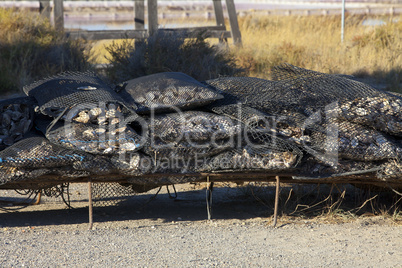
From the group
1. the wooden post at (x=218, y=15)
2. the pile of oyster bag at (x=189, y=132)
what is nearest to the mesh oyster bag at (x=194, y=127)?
the pile of oyster bag at (x=189, y=132)

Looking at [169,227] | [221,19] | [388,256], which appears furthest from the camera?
[221,19]

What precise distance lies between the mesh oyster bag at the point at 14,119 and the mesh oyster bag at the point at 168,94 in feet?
2.78

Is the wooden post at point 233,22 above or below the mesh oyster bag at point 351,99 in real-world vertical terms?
above

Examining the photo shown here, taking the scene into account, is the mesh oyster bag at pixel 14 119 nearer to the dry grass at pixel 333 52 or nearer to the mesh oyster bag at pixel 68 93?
the mesh oyster bag at pixel 68 93

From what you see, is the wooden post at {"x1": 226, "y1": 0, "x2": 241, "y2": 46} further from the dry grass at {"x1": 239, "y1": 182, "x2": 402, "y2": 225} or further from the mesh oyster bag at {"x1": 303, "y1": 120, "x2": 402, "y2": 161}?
the mesh oyster bag at {"x1": 303, "y1": 120, "x2": 402, "y2": 161}

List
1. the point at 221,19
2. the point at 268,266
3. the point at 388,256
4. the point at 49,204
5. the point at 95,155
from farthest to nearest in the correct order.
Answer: the point at 221,19
the point at 49,204
the point at 95,155
the point at 388,256
the point at 268,266

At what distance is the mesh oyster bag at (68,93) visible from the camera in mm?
3918

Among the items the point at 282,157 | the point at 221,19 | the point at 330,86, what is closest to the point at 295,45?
the point at 221,19

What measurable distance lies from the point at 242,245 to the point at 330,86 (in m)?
1.70

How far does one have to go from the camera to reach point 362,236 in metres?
3.78

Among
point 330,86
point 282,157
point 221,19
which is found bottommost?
point 282,157

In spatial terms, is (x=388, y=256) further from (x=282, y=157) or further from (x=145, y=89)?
(x=145, y=89)

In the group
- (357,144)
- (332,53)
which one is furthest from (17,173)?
(332,53)

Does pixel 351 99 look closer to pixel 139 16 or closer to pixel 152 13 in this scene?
pixel 152 13
